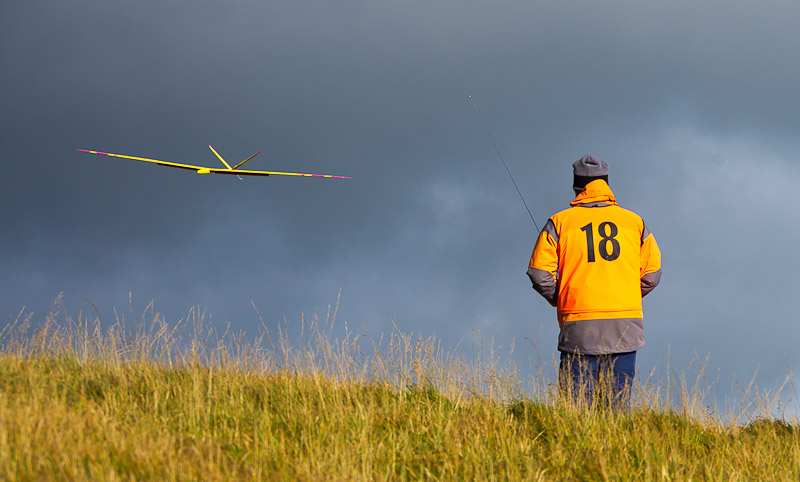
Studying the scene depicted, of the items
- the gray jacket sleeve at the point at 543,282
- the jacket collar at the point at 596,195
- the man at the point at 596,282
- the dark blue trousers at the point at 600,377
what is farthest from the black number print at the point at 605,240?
the dark blue trousers at the point at 600,377

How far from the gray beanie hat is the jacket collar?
5cm

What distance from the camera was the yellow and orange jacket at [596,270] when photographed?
5.68 metres

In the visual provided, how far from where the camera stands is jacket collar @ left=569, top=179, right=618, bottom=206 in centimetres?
598

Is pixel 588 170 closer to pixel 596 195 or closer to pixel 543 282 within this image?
pixel 596 195

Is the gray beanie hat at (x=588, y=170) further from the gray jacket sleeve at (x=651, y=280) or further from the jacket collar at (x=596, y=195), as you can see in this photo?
the gray jacket sleeve at (x=651, y=280)

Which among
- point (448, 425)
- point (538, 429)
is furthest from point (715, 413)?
point (448, 425)

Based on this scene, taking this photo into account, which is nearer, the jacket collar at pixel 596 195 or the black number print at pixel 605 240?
the black number print at pixel 605 240

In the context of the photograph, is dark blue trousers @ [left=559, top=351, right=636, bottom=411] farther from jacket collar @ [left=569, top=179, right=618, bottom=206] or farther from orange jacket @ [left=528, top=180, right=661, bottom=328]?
jacket collar @ [left=569, top=179, right=618, bottom=206]

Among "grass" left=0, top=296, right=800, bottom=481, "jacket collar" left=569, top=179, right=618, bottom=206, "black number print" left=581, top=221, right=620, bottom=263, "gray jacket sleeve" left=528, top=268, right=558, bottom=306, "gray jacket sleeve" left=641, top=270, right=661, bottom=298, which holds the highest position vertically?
"jacket collar" left=569, top=179, right=618, bottom=206

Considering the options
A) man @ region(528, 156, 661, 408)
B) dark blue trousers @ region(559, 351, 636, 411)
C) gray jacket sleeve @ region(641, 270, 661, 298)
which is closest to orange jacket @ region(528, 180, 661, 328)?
man @ region(528, 156, 661, 408)

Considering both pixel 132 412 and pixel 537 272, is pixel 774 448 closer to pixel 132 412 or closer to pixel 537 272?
pixel 537 272

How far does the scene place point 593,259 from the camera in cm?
578

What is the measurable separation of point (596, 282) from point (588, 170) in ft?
3.77

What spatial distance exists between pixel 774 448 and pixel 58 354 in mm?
7004
